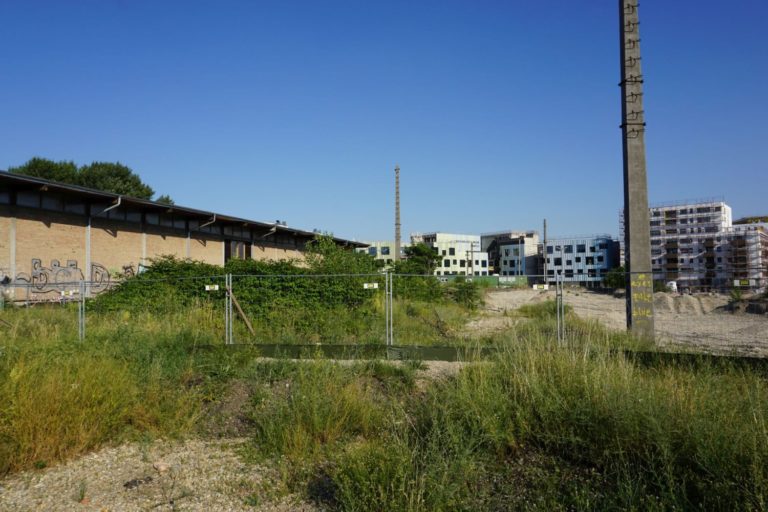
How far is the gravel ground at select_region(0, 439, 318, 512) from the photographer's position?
5.18 m

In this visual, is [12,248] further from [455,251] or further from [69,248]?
[455,251]

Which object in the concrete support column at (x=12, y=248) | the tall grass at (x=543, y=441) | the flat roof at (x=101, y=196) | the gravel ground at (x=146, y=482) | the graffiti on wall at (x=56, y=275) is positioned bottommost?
the gravel ground at (x=146, y=482)

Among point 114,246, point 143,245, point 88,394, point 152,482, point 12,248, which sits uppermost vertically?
point 143,245

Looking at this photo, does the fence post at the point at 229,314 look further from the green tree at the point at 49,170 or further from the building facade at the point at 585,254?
the building facade at the point at 585,254

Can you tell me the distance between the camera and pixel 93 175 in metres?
50.4

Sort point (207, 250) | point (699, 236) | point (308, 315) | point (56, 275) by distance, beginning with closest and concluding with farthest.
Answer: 1. point (308, 315)
2. point (56, 275)
3. point (207, 250)
4. point (699, 236)

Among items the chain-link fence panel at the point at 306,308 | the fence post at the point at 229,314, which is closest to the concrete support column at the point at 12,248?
the chain-link fence panel at the point at 306,308

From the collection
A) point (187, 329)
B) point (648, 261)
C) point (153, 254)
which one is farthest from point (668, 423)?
point (153, 254)

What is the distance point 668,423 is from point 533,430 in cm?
135

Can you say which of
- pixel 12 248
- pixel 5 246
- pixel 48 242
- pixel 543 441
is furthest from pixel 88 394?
pixel 48 242

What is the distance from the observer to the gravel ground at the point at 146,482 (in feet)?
17.0

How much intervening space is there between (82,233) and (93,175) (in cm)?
3106

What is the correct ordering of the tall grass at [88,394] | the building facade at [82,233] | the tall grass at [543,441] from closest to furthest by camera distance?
1. the tall grass at [543,441]
2. the tall grass at [88,394]
3. the building facade at [82,233]

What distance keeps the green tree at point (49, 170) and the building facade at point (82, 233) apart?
79.5 feet
